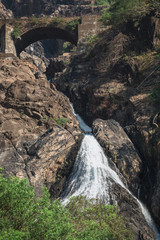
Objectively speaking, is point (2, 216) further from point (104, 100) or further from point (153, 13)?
point (153, 13)

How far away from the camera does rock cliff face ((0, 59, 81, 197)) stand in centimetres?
1752

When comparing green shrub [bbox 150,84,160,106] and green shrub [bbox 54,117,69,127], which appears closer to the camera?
green shrub [bbox 150,84,160,106]

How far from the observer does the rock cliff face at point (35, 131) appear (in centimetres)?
1752

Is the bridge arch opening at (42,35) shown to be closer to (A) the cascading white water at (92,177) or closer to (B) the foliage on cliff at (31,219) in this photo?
(A) the cascading white water at (92,177)

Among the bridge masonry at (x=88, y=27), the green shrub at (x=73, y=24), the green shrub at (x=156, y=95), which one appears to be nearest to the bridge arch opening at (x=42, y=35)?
the green shrub at (x=73, y=24)

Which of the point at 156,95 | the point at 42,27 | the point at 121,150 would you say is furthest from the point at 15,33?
the point at 121,150

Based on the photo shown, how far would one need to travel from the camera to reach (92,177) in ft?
55.5

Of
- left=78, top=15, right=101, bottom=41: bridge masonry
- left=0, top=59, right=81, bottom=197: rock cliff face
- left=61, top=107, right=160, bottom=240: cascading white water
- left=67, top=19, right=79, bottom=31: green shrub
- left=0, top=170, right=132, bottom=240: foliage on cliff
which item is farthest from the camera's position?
left=67, top=19, right=79, bottom=31: green shrub

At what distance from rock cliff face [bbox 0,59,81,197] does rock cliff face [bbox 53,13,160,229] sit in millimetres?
4064

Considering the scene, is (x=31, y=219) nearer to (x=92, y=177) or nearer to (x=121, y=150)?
(x=92, y=177)

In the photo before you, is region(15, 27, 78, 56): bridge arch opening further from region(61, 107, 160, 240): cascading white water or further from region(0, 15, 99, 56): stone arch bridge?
region(61, 107, 160, 240): cascading white water

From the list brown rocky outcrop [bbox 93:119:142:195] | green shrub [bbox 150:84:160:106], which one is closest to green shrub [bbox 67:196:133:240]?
brown rocky outcrop [bbox 93:119:142:195]

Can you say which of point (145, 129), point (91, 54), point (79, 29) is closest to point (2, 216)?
point (145, 129)

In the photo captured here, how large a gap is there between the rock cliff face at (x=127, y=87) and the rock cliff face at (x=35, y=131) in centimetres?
406
